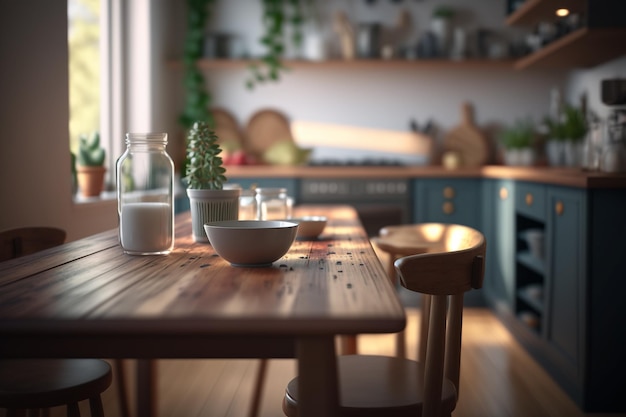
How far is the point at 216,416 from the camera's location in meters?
2.76

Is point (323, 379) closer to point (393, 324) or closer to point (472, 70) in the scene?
point (393, 324)

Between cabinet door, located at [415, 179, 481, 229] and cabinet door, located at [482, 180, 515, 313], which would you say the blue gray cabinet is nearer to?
cabinet door, located at [482, 180, 515, 313]

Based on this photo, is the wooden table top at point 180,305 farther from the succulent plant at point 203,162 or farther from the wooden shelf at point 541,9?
the wooden shelf at point 541,9

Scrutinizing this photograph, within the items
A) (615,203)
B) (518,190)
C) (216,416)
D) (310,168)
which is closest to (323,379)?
(216,416)

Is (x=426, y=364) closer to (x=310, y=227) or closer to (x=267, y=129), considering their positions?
(x=310, y=227)

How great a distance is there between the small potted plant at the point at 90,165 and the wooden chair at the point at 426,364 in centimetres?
209

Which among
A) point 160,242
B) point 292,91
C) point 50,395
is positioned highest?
point 292,91

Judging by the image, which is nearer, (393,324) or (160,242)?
(393,324)

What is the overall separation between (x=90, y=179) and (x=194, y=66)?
6.45 feet

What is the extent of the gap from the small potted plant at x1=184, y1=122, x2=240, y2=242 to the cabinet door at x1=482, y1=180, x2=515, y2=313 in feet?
8.33

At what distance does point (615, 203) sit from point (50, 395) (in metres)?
2.07

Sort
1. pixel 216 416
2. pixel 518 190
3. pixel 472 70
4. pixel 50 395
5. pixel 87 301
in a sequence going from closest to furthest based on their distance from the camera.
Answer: pixel 87 301, pixel 50 395, pixel 216 416, pixel 518 190, pixel 472 70

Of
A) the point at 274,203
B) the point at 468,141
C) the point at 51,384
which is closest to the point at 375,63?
the point at 468,141

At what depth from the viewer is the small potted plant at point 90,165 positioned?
359 cm
